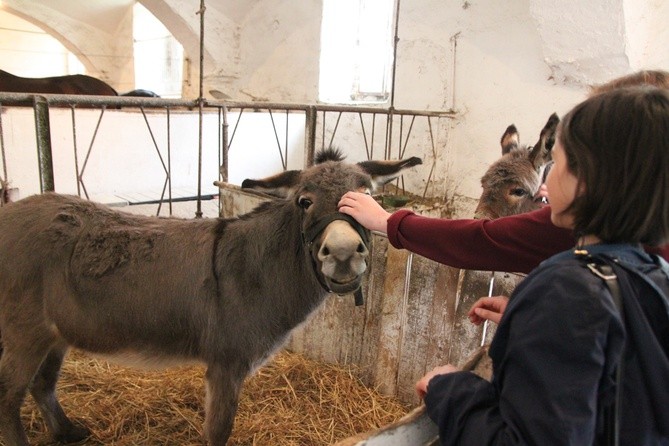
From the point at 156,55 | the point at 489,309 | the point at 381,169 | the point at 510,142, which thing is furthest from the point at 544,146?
the point at 156,55

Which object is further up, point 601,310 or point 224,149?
point 224,149

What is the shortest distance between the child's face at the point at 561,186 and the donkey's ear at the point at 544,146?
1979 mm

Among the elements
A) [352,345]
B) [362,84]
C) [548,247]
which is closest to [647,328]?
[548,247]

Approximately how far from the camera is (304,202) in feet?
6.21

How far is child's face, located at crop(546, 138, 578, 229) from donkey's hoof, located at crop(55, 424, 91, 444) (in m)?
2.49

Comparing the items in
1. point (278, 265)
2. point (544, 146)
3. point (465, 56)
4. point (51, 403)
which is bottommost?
point (51, 403)

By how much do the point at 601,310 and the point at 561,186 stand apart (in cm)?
26

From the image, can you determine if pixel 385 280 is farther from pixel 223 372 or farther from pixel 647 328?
pixel 647 328

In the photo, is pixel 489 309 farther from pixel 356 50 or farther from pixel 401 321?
pixel 356 50

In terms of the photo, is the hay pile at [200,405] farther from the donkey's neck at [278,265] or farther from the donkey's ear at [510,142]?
the donkey's ear at [510,142]

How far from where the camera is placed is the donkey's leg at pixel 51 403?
90.6 inches

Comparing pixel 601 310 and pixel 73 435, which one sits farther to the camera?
pixel 73 435

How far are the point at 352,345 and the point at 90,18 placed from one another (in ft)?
39.3

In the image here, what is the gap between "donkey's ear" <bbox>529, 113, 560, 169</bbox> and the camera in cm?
272
